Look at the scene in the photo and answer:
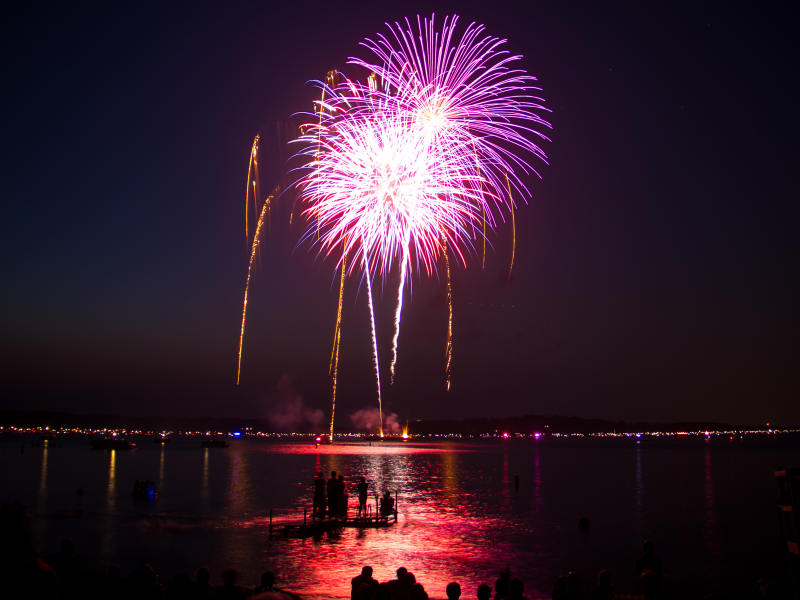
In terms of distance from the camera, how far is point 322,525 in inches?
914

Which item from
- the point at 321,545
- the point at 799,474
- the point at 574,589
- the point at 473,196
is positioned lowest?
the point at 321,545

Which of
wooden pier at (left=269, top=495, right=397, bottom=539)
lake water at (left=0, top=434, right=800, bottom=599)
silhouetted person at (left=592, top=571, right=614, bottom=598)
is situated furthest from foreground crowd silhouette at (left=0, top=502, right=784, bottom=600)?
wooden pier at (left=269, top=495, right=397, bottom=539)

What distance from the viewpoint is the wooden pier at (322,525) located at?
22719mm

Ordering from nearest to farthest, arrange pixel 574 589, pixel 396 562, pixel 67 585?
1. pixel 67 585
2. pixel 574 589
3. pixel 396 562

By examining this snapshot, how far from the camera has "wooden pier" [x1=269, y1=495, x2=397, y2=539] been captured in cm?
2272

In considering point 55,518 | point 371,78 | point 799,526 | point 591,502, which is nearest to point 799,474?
point 799,526

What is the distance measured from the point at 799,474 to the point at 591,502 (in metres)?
37.3

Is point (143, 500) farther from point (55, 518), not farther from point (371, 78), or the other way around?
point (371, 78)

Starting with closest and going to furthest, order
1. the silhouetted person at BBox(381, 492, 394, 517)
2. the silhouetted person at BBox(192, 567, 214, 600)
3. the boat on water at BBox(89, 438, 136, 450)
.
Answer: the silhouetted person at BBox(192, 567, 214, 600), the silhouetted person at BBox(381, 492, 394, 517), the boat on water at BBox(89, 438, 136, 450)

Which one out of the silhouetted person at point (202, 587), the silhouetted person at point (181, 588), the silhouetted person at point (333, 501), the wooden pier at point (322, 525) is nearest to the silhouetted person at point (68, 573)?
the silhouetted person at point (181, 588)

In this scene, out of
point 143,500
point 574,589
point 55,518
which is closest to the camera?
point 574,589

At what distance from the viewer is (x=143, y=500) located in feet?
125

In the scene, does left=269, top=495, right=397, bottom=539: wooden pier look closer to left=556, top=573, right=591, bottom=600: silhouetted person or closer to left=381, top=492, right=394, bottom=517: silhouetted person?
left=381, top=492, right=394, bottom=517: silhouetted person

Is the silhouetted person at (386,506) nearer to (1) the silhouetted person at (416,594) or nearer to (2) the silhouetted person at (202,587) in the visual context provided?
(1) the silhouetted person at (416,594)
